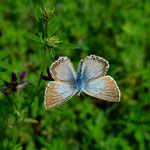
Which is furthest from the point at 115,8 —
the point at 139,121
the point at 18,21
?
the point at 139,121

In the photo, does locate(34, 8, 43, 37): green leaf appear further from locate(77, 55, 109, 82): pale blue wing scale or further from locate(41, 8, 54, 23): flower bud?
locate(77, 55, 109, 82): pale blue wing scale

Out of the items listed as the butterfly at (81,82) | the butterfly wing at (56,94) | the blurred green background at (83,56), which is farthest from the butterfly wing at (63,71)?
the blurred green background at (83,56)

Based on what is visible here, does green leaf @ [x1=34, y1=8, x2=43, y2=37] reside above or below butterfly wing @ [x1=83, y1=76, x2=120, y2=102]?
above

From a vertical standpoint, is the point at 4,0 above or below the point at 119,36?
above

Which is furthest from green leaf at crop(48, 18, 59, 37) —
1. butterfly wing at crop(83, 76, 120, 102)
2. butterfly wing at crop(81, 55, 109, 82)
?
butterfly wing at crop(83, 76, 120, 102)

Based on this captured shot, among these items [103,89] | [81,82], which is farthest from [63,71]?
[103,89]

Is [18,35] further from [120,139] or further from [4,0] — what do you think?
[120,139]
